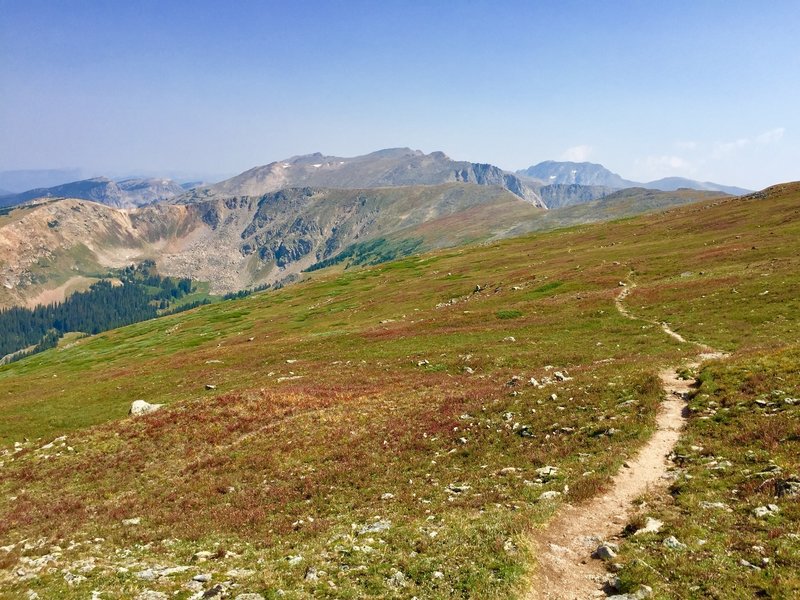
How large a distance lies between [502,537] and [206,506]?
48.4ft

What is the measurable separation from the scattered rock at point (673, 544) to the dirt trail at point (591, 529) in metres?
1.71

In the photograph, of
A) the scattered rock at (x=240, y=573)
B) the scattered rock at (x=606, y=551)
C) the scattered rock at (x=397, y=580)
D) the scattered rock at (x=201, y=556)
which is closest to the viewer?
the scattered rock at (x=397, y=580)

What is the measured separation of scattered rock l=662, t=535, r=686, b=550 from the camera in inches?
498

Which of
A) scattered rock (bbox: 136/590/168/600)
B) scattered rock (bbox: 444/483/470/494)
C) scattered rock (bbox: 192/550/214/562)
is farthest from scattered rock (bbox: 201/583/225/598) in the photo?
scattered rock (bbox: 444/483/470/494)

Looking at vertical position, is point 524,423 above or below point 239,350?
above

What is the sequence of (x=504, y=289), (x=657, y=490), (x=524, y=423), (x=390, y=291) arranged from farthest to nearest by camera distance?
(x=390, y=291) → (x=504, y=289) → (x=524, y=423) → (x=657, y=490)

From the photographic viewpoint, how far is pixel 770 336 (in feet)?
125

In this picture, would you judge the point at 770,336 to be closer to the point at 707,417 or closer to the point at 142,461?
the point at 707,417

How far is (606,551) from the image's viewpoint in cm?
1313

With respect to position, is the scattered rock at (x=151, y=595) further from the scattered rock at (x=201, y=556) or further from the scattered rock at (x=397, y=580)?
the scattered rock at (x=397, y=580)

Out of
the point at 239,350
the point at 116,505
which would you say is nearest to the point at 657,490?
the point at 116,505

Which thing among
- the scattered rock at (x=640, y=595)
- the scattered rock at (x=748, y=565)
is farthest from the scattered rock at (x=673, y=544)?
the scattered rock at (x=640, y=595)

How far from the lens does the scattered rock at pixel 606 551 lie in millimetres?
13055

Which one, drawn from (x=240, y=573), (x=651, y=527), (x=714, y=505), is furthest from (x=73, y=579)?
(x=714, y=505)
